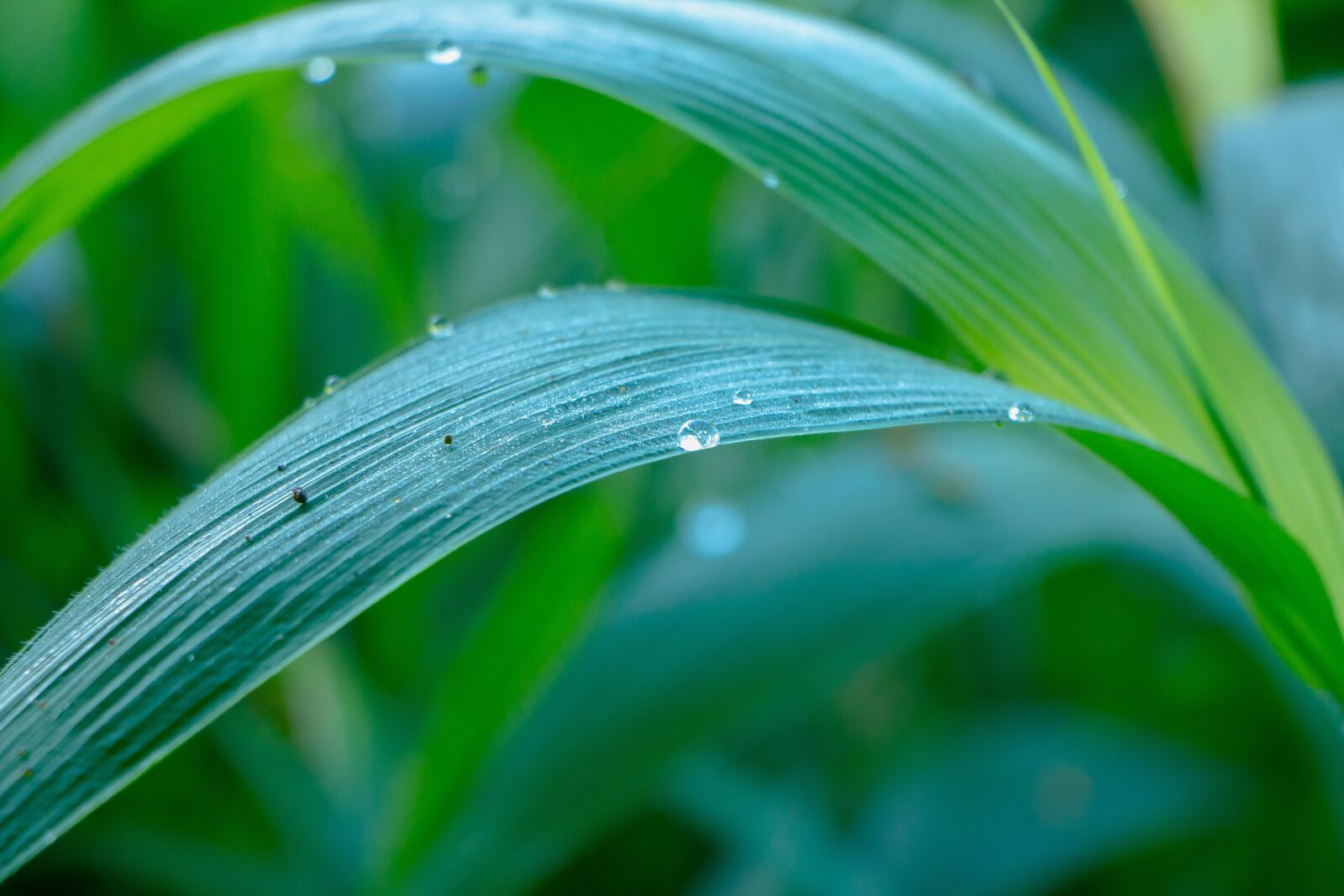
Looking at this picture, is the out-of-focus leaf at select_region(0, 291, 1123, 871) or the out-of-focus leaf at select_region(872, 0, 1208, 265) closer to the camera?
the out-of-focus leaf at select_region(0, 291, 1123, 871)

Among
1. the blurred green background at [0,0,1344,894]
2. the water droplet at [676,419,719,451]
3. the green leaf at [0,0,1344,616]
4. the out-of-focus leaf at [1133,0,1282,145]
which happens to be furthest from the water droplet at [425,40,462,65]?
the out-of-focus leaf at [1133,0,1282,145]

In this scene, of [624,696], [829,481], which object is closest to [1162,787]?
[829,481]

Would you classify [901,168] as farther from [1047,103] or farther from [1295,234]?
[1047,103]

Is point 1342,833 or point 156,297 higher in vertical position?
point 156,297

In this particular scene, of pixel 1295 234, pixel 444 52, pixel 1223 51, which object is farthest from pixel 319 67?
pixel 1223 51

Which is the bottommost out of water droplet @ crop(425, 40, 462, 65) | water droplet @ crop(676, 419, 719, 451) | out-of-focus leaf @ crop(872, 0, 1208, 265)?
water droplet @ crop(676, 419, 719, 451)

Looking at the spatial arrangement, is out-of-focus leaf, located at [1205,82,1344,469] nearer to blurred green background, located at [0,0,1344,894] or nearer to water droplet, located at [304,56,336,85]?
blurred green background, located at [0,0,1344,894]

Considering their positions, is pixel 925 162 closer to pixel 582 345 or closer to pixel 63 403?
pixel 582 345
